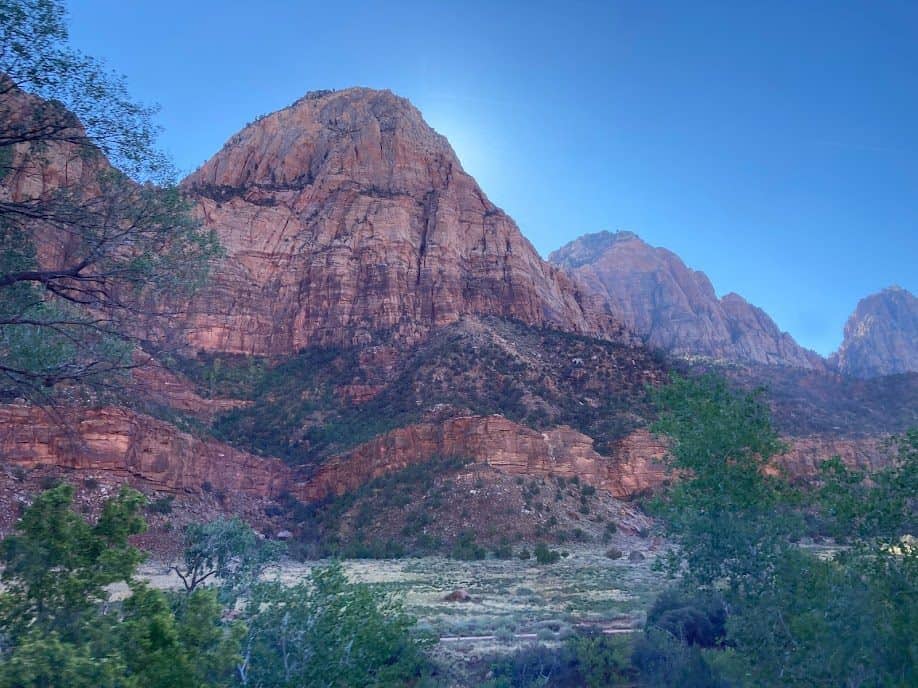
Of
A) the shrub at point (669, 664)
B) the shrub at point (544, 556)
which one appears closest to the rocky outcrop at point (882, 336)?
the shrub at point (544, 556)

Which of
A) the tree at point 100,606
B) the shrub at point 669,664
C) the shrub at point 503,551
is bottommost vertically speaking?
the shrub at point 503,551

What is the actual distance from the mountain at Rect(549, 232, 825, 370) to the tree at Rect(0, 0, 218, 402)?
123445mm

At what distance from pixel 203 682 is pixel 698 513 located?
28.0ft

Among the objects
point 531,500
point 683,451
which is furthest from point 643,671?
point 531,500

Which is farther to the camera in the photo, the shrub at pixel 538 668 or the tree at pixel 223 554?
the tree at pixel 223 554

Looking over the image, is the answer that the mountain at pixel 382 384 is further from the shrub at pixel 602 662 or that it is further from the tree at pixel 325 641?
the shrub at pixel 602 662

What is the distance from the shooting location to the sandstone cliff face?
58125mm

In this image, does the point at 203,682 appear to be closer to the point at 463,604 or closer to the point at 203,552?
the point at 203,552

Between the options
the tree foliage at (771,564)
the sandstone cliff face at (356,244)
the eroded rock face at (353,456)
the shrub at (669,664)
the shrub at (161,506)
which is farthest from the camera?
the sandstone cliff face at (356,244)

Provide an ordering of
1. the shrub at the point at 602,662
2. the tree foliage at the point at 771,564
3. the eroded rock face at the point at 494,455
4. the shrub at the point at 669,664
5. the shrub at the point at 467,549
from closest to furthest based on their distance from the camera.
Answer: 1. the tree foliage at the point at 771,564
2. the shrub at the point at 669,664
3. the shrub at the point at 602,662
4. the shrub at the point at 467,549
5. the eroded rock face at the point at 494,455

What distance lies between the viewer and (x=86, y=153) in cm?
948

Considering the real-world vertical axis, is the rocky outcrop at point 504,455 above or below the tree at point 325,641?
above

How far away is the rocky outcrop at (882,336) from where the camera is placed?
142500 millimetres

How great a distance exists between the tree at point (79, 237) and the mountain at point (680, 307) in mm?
123445
